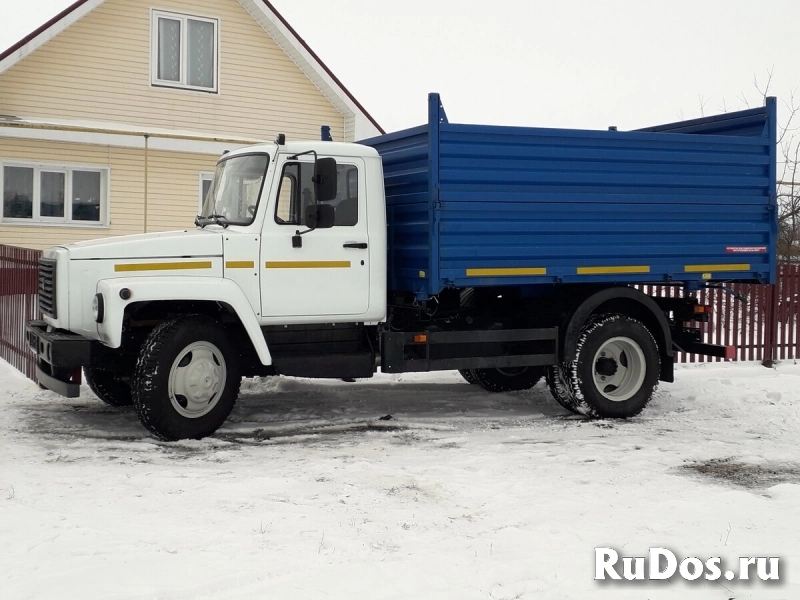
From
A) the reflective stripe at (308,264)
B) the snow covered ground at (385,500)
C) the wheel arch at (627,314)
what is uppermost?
the reflective stripe at (308,264)

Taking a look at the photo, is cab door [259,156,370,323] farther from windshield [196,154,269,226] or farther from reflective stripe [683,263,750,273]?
reflective stripe [683,263,750,273]

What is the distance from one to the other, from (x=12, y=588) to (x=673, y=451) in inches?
209

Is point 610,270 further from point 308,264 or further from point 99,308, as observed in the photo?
point 99,308

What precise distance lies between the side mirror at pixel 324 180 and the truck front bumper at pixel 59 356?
2.23m

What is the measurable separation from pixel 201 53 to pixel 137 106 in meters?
1.85

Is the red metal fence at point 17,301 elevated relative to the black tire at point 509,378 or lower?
elevated

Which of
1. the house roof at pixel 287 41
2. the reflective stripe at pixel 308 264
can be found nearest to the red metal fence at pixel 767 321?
the reflective stripe at pixel 308 264

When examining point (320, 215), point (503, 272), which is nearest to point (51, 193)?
point (320, 215)

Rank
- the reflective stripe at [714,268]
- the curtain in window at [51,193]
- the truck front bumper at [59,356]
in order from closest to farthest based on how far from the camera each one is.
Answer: the truck front bumper at [59,356] → the reflective stripe at [714,268] → the curtain in window at [51,193]

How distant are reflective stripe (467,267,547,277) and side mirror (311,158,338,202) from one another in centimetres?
151

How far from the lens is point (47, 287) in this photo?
8188 mm

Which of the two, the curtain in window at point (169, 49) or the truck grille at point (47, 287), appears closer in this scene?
the truck grille at point (47, 287)

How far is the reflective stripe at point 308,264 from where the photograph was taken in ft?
26.4

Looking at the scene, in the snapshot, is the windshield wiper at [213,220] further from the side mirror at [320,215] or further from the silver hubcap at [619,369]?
the silver hubcap at [619,369]
